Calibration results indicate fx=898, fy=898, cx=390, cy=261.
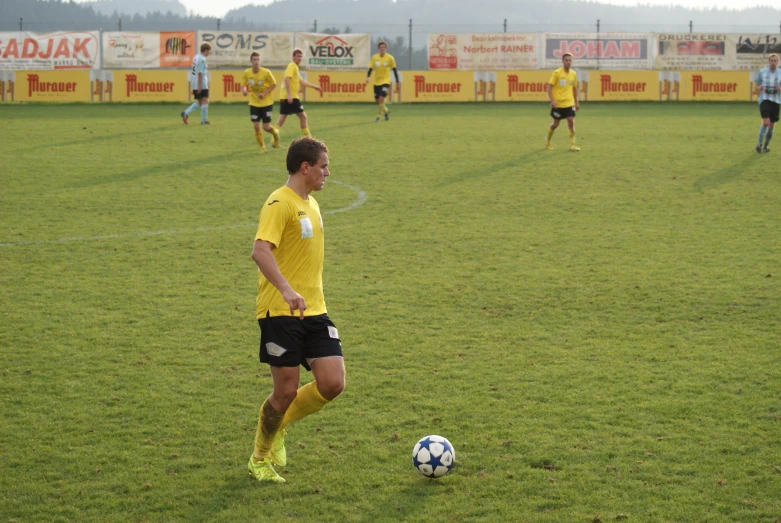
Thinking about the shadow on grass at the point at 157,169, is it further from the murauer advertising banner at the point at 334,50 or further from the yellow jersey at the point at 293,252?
the murauer advertising banner at the point at 334,50

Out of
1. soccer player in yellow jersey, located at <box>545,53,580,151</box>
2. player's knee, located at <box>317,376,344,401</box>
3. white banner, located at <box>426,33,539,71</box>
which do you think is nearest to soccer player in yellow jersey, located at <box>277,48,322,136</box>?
soccer player in yellow jersey, located at <box>545,53,580,151</box>

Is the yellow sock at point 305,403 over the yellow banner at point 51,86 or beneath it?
beneath

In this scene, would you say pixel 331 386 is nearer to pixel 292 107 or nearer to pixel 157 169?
pixel 157 169

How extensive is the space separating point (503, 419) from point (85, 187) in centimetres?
1090

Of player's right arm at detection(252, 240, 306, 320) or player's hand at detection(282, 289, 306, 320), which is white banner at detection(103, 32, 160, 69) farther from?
player's hand at detection(282, 289, 306, 320)

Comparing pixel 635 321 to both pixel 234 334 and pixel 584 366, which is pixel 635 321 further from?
pixel 234 334

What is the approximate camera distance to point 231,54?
1362 inches

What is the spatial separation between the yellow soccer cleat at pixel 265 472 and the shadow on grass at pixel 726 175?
1133cm

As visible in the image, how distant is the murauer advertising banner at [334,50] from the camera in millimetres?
34031

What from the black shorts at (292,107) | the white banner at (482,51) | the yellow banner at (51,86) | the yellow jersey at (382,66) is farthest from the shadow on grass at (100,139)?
the white banner at (482,51)

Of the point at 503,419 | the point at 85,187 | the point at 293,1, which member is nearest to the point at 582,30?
the point at 85,187

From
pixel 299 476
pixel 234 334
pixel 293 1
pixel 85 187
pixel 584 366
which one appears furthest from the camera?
pixel 293 1

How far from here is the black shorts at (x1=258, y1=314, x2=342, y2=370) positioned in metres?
4.95

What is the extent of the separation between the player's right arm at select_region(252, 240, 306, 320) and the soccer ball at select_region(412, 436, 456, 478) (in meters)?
1.09
